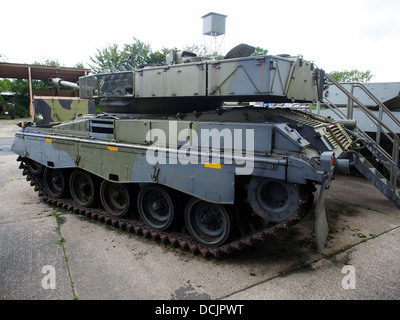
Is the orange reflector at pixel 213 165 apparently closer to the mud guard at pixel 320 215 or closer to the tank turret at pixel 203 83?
the tank turret at pixel 203 83

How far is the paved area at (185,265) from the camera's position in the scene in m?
4.11

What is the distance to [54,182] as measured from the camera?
782 cm

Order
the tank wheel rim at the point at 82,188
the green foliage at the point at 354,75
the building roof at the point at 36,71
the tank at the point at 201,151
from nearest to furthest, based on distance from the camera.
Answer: the tank at the point at 201,151
the tank wheel rim at the point at 82,188
the building roof at the point at 36,71
the green foliage at the point at 354,75

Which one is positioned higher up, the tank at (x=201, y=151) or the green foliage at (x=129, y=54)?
the green foliage at (x=129, y=54)

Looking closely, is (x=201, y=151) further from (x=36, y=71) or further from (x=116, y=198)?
(x=36, y=71)

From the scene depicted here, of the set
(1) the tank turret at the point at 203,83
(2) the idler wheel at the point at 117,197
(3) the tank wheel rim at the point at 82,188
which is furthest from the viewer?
(3) the tank wheel rim at the point at 82,188

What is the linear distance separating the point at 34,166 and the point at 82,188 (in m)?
2.13

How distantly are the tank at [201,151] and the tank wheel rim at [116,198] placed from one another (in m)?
0.02

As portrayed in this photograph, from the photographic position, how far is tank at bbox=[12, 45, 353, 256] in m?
4.52
